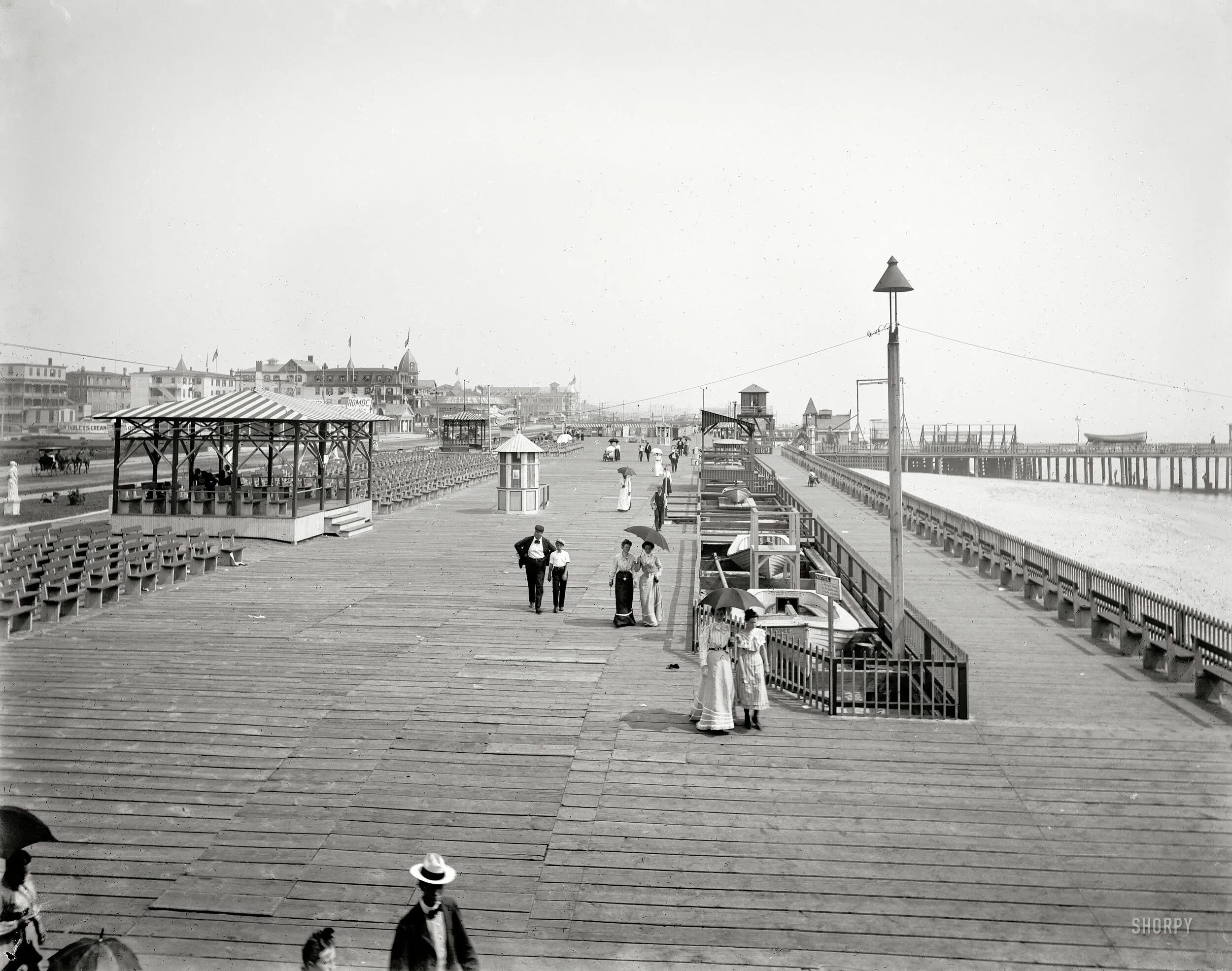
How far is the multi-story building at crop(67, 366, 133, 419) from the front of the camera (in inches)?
4390

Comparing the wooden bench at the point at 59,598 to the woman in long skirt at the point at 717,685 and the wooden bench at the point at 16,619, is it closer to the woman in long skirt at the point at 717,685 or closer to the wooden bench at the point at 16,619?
the wooden bench at the point at 16,619

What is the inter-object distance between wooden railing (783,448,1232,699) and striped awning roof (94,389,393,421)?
54.4 ft

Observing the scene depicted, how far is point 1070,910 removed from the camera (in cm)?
630

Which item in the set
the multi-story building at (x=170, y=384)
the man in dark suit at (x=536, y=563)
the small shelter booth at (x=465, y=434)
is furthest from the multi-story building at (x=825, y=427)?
the man in dark suit at (x=536, y=563)

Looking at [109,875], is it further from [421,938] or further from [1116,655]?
[1116,655]

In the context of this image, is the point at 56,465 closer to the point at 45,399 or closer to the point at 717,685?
the point at 717,685

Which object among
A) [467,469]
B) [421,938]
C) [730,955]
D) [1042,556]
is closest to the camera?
[421,938]

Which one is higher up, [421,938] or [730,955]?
[421,938]

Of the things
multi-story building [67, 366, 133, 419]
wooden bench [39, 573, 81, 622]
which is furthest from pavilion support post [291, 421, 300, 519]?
multi-story building [67, 366, 133, 419]

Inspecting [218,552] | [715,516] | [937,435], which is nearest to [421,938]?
[218,552]

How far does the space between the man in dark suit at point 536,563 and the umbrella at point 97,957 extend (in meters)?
→ 11.4

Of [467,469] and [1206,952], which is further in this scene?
[467,469]

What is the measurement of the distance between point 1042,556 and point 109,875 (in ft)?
60.9

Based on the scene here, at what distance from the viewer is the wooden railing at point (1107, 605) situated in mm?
12234
